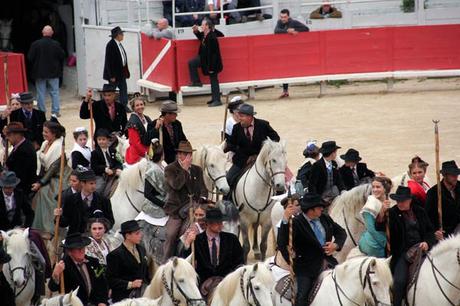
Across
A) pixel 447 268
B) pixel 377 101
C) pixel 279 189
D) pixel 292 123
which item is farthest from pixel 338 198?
pixel 377 101

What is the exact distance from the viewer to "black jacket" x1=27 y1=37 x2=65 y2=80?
2841cm

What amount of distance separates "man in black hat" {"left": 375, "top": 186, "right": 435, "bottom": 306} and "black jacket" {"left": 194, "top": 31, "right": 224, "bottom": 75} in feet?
48.0

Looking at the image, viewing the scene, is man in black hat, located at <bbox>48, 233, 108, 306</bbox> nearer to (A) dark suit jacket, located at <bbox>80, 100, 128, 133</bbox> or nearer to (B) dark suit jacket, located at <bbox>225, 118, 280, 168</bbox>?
(B) dark suit jacket, located at <bbox>225, 118, 280, 168</bbox>

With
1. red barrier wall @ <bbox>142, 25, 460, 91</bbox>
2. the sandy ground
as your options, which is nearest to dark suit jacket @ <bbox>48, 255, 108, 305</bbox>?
the sandy ground

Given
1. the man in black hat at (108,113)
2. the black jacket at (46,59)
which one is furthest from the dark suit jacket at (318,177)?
the black jacket at (46,59)

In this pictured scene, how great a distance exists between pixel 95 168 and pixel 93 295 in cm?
474

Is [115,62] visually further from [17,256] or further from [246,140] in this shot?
[17,256]

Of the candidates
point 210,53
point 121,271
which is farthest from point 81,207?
point 210,53

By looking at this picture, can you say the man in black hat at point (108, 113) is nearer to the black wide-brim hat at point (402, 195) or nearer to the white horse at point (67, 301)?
the black wide-brim hat at point (402, 195)

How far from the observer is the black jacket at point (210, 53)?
2870 cm

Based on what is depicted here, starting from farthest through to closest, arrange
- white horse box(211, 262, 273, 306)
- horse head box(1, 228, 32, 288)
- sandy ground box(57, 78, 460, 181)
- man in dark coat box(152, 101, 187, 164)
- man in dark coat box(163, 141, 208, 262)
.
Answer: sandy ground box(57, 78, 460, 181) < man in dark coat box(152, 101, 187, 164) < man in dark coat box(163, 141, 208, 262) < horse head box(1, 228, 32, 288) < white horse box(211, 262, 273, 306)

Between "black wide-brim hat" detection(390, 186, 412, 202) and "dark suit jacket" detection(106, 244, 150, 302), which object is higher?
"black wide-brim hat" detection(390, 186, 412, 202)

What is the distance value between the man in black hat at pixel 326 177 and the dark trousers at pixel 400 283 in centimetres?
287

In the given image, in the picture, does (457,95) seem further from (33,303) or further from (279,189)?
(33,303)
